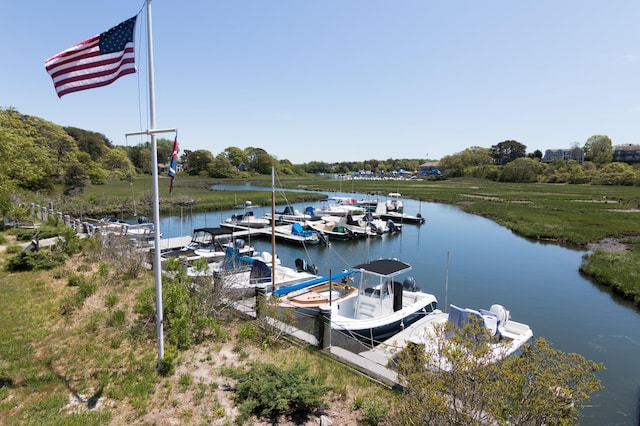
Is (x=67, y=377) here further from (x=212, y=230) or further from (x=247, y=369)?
(x=212, y=230)

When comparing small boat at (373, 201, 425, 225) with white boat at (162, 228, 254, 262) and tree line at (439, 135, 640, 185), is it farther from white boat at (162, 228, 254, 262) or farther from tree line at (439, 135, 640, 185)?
tree line at (439, 135, 640, 185)

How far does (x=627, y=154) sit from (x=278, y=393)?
597ft

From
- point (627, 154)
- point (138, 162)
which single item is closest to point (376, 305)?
point (138, 162)

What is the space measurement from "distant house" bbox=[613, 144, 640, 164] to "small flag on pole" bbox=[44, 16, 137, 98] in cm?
18176

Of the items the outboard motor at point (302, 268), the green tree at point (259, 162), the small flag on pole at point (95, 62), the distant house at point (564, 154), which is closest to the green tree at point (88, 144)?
the green tree at point (259, 162)

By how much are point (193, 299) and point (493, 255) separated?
28.6 m

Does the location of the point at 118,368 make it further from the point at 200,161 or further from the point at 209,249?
the point at 200,161

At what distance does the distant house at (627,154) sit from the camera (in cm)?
13862

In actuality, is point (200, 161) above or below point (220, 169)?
above

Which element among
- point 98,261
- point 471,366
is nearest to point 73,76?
point 471,366

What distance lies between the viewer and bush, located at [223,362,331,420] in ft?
21.4

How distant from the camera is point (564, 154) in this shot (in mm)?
169625

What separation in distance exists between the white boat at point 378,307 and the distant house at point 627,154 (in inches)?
6745

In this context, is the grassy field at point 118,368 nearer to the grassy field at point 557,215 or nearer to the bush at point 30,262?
the bush at point 30,262
